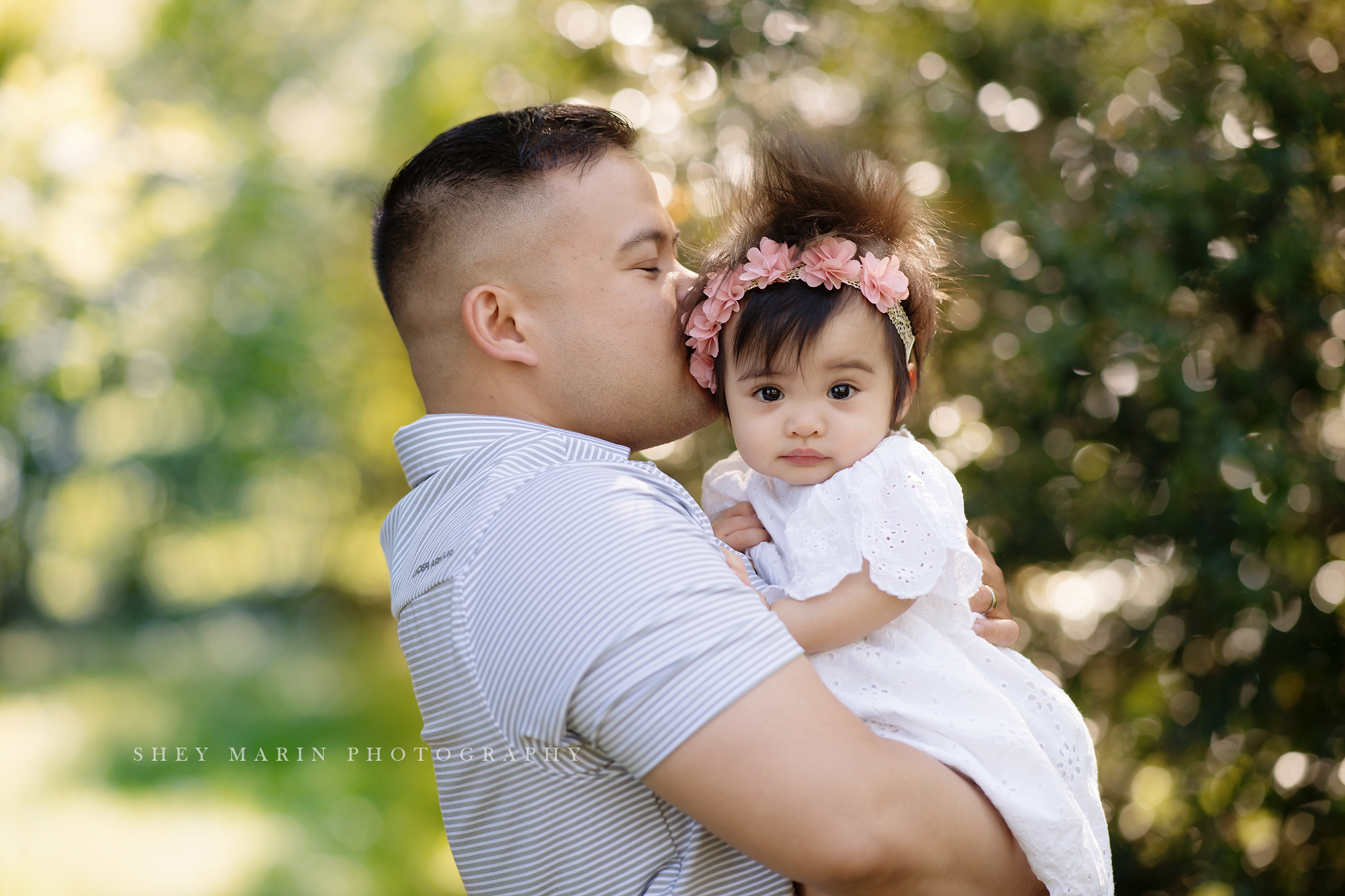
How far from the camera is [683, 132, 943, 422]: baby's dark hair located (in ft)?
5.91

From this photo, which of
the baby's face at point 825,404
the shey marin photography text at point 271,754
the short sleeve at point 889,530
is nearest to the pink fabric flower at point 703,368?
the baby's face at point 825,404

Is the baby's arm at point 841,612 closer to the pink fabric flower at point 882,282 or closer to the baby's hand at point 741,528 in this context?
the baby's hand at point 741,528

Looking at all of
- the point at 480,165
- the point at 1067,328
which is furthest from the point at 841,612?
the point at 1067,328

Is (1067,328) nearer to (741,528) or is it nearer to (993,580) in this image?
(993,580)

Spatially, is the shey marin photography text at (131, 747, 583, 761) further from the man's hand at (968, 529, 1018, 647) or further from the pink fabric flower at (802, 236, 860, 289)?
the pink fabric flower at (802, 236, 860, 289)

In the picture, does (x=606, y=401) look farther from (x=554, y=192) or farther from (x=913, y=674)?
(x=913, y=674)

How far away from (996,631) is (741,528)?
19.5 inches

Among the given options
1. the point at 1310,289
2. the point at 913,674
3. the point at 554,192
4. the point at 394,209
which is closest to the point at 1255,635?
the point at 1310,289

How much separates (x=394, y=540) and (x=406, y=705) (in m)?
9.45

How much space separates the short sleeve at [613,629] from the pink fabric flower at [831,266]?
23.4 inches

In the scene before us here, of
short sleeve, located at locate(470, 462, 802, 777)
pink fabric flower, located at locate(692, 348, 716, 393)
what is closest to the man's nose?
pink fabric flower, located at locate(692, 348, 716, 393)

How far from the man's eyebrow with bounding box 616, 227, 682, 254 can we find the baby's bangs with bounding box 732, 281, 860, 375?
0.26 meters

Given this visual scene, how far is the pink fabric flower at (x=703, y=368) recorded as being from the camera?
1955mm

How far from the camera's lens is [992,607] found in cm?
198
